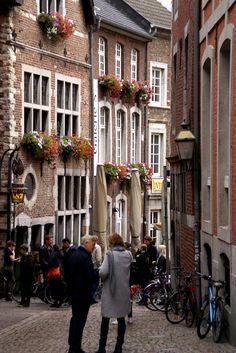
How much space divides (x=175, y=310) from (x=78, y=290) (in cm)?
626

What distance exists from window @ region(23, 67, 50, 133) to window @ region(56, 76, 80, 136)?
0.83 meters

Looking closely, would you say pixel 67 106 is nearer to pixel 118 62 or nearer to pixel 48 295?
pixel 118 62

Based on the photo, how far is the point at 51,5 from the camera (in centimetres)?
3462

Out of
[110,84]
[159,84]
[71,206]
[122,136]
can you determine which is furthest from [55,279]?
[159,84]

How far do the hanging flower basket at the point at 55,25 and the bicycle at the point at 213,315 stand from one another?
689 inches

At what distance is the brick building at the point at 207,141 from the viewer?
16.7m

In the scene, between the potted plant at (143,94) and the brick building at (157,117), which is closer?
the potted plant at (143,94)

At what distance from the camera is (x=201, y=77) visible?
68.3 feet

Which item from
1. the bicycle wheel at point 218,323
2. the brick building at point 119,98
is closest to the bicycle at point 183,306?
the bicycle wheel at point 218,323

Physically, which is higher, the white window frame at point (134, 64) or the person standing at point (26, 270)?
the white window frame at point (134, 64)

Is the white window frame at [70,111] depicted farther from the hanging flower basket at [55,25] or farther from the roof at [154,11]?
the roof at [154,11]

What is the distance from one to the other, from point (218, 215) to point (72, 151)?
57.5 ft

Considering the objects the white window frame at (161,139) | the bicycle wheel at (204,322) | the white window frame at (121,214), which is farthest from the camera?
the white window frame at (161,139)

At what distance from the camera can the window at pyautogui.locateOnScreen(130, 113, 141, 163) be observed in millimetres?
43500
